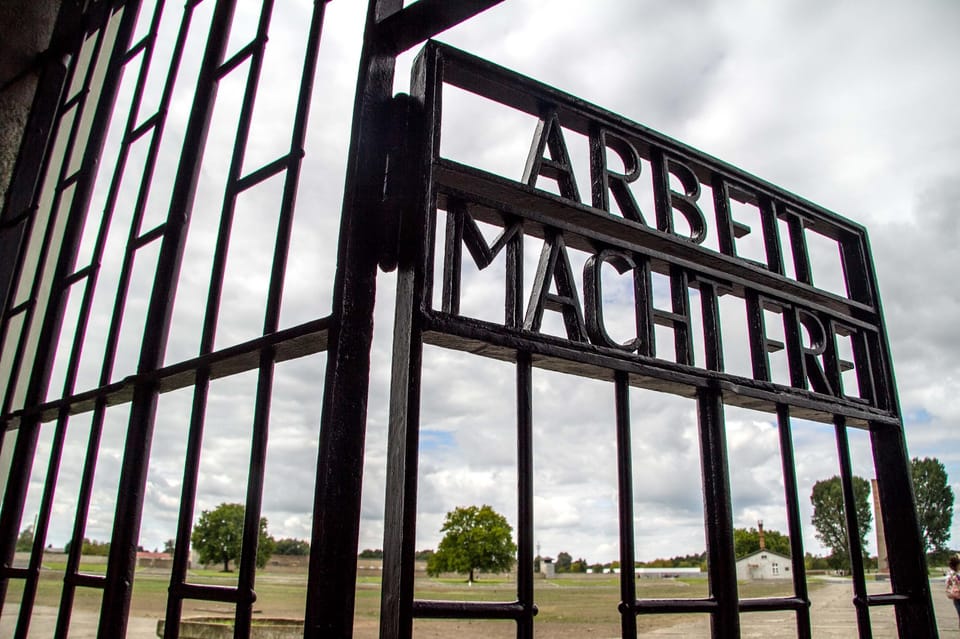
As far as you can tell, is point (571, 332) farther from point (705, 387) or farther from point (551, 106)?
point (551, 106)

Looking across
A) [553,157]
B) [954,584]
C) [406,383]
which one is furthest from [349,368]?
[954,584]

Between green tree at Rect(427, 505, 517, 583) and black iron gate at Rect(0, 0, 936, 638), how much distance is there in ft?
77.8

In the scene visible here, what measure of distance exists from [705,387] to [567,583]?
3962 cm

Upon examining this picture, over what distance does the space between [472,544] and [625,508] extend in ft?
107

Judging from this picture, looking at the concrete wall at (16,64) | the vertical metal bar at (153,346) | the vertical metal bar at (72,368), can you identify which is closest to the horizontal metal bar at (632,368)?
the vertical metal bar at (153,346)

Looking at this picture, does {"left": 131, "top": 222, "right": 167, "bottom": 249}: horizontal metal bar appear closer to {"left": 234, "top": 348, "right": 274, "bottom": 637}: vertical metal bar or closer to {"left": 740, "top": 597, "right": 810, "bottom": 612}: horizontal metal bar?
{"left": 234, "top": 348, "right": 274, "bottom": 637}: vertical metal bar

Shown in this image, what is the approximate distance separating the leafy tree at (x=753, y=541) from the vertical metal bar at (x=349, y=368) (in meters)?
0.97

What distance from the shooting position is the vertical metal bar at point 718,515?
1455mm

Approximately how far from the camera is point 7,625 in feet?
7.11

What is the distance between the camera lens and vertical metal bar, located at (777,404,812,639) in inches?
62.1

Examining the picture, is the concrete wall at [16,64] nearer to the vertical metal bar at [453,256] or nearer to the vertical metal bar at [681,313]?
A: the vertical metal bar at [453,256]

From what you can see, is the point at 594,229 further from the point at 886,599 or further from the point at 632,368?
the point at 886,599

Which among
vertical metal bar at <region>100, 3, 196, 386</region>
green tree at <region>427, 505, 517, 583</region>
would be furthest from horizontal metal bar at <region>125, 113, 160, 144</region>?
green tree at <region>427, 505, 517, 583</region>

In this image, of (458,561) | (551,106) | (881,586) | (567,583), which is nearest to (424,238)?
(551,106)
